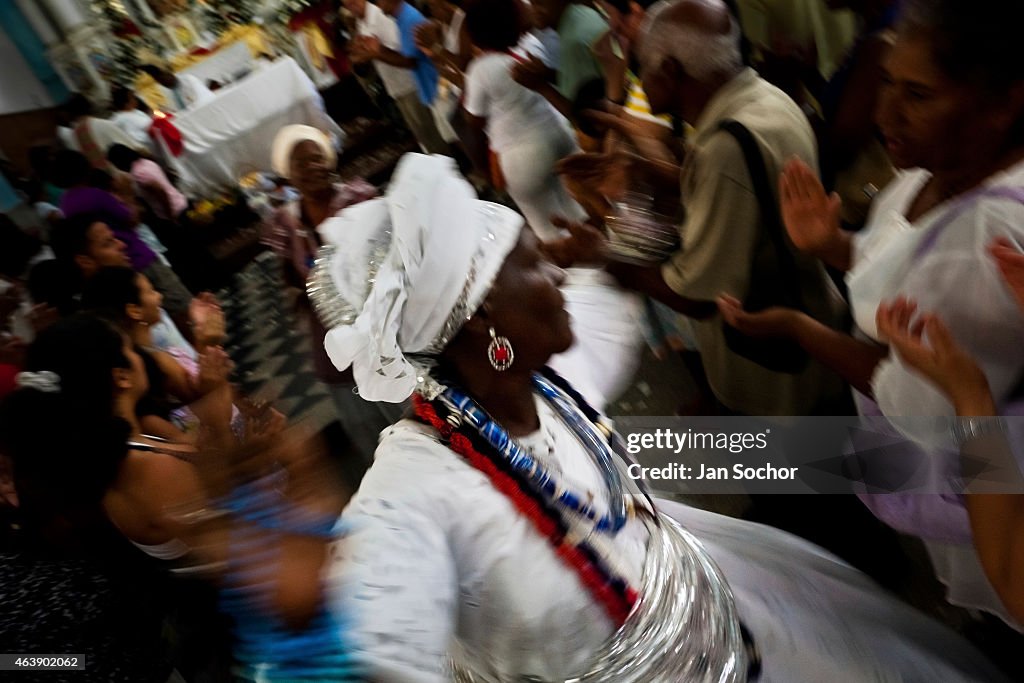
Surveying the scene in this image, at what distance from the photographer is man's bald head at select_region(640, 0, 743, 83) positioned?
145cm

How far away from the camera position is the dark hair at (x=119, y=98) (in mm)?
5340

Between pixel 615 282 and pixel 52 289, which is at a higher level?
pixel 615 282

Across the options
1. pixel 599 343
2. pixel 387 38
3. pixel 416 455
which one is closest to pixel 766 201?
pixel 599 343

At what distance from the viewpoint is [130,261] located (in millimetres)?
2852

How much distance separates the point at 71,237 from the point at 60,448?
5.91 feet

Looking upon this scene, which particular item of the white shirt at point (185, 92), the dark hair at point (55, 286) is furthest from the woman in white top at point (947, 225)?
the white shirt at point (185, 92)

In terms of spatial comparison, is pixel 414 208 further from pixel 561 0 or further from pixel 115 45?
pixel 115 45

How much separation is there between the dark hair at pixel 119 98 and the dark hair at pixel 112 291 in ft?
13.4

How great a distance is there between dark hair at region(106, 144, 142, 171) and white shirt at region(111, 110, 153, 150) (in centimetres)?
83

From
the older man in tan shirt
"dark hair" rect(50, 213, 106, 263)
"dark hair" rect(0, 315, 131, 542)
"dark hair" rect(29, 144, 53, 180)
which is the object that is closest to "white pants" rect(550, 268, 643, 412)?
the older man in tan shirt

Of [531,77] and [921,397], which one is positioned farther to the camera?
[531,77]

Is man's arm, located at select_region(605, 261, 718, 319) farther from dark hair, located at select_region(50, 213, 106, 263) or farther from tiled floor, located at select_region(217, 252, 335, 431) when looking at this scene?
dark hair, located at select_region(50, 213, 106, 263)

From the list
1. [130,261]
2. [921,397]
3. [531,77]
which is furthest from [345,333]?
[130,261]

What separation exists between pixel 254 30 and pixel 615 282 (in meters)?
7.52
